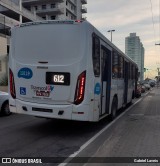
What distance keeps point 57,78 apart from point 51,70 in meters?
0.29

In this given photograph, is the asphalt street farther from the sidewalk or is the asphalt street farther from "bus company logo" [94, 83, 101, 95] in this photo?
"bus company logo" [94, 83, 101, 95]

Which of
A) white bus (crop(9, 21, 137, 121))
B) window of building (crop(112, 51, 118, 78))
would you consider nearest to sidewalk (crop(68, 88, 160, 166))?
white bus (crop(9, 21, 137, 121))

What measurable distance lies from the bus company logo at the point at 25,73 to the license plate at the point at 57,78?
0.58 metres

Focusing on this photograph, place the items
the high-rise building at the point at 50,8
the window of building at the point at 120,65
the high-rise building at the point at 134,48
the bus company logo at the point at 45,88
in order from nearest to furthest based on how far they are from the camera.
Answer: the bus company logo at the point at 45,88 < the window of building at the point at 120,65 < the high-rise building at the point at 50,8 < the high-rise building at the point at 134,48

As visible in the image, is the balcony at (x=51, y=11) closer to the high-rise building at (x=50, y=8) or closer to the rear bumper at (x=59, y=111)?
the high-rise building at (x=50, y=8)

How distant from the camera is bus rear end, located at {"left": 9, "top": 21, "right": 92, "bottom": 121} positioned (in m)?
8.23

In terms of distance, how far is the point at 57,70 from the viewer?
27.5ft

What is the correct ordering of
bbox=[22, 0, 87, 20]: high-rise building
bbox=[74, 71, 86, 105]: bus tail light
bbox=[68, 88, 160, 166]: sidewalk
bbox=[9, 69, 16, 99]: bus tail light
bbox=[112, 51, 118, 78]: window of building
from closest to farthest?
bbox=[68, 88, 160, 166]: sidewalk < bbox=[74, 71, 86, 105]: bus tail light < bbox=[9, 69, 16, 99]: bus tail light < bbox=[112, 51, 118, 78]: window of building < bbox=[22, 0, 87, 20]: high-rise building

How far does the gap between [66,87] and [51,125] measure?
266 centimetres

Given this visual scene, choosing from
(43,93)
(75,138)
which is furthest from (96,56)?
(75,138)

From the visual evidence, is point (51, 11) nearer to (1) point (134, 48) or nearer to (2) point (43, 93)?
(1) point (134, 48)

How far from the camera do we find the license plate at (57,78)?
8.28 m

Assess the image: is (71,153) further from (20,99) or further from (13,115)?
(13,115)

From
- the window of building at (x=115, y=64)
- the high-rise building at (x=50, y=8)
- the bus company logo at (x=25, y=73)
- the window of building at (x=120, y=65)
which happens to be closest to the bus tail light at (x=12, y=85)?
the bus company logo at (x=25, y=73)
